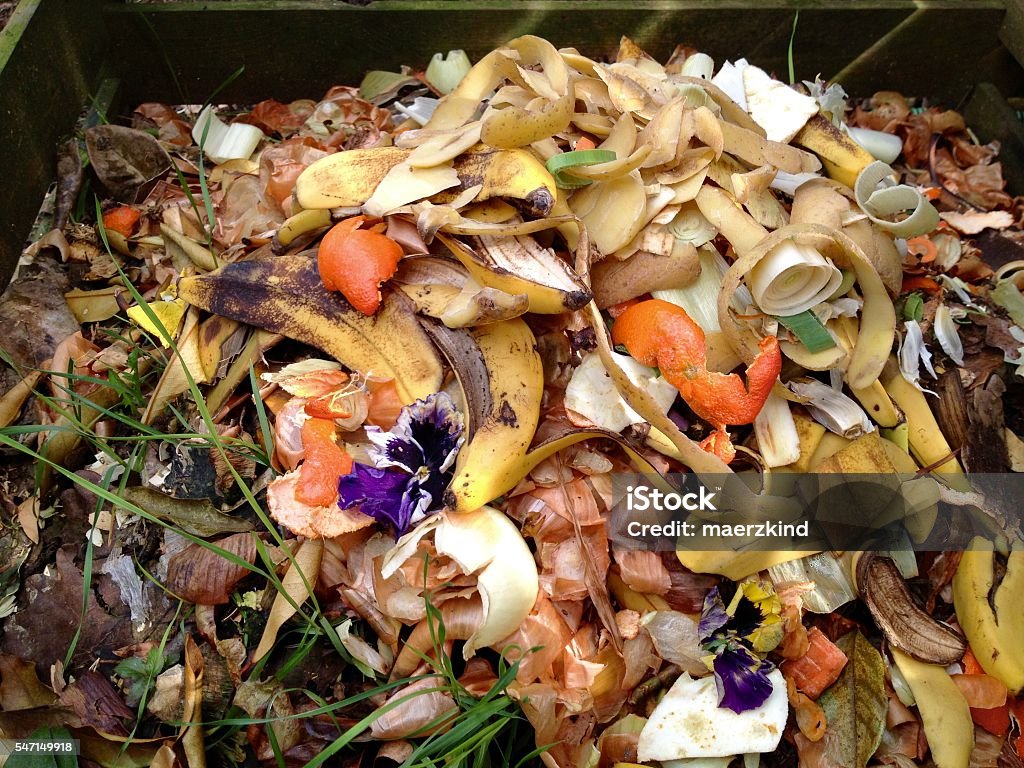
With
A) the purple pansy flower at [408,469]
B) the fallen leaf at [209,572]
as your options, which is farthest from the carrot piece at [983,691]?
the fallen leaf at [209,572]

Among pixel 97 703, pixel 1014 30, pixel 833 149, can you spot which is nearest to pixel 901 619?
pixel 833 149

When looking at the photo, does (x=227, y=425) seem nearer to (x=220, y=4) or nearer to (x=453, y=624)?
(x=453, y=624)

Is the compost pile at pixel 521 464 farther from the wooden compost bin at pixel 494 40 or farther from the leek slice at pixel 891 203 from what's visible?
the wooden compost bin at pixel 494 40

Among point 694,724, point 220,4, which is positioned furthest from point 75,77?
point 694,724

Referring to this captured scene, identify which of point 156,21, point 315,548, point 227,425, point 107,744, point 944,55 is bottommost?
point 107,744

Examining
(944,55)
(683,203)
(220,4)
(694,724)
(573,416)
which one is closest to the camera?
(694,724)

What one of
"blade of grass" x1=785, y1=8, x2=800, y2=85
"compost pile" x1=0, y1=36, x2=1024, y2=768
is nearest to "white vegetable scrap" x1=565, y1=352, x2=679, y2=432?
"compost pile" x1=0, y1=36, x2=1024, y2=768
